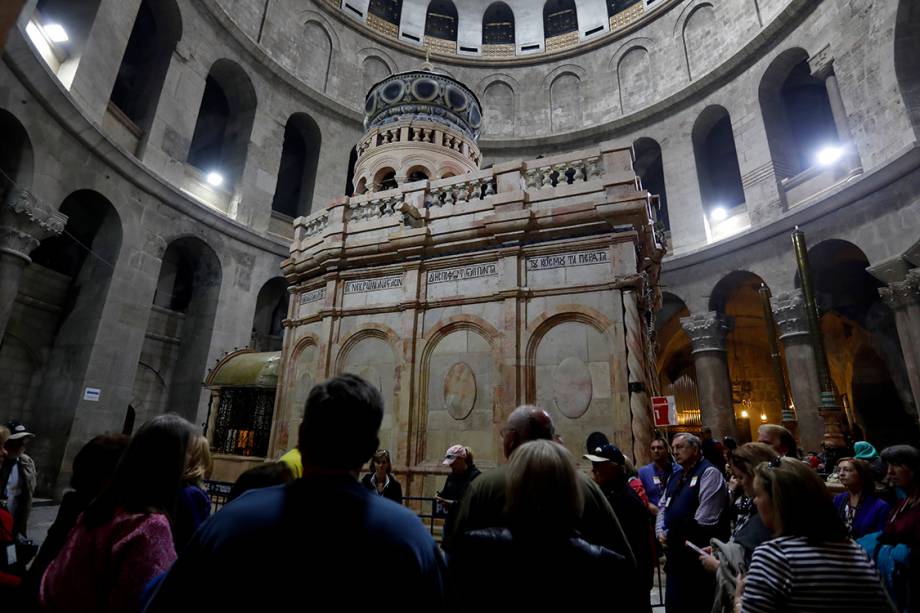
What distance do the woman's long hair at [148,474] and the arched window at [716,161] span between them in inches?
801

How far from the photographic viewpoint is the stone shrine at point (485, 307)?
7941mm

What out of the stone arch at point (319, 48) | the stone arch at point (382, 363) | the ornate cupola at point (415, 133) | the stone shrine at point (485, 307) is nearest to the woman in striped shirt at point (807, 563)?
the stone shrine at point (485, 307)

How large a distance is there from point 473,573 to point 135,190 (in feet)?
54.9

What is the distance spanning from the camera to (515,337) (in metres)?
8.37

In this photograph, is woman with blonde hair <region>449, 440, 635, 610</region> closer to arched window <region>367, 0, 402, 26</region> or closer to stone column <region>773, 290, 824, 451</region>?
stone column <region>773, 290, 824, 451</region>

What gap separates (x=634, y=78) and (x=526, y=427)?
961 inches

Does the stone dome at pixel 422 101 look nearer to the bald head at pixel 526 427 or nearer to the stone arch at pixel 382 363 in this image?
the stone arch at pixel 382 363

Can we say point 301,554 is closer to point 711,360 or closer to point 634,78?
point 711,360

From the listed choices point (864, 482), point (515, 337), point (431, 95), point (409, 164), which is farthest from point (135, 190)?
point (864, 482)

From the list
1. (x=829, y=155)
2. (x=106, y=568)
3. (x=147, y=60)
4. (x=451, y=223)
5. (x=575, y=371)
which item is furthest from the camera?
(x=147, y=60)

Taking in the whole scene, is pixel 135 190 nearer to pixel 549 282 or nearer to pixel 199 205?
pixel 199 205

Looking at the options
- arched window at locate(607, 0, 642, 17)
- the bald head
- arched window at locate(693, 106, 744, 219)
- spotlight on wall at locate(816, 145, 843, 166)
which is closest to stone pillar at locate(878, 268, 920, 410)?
spotlight on wall at locate(816, 145, 843, 166)

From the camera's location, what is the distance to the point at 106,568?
1866mm

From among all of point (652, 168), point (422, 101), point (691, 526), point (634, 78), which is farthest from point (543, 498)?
point (634, 78)
